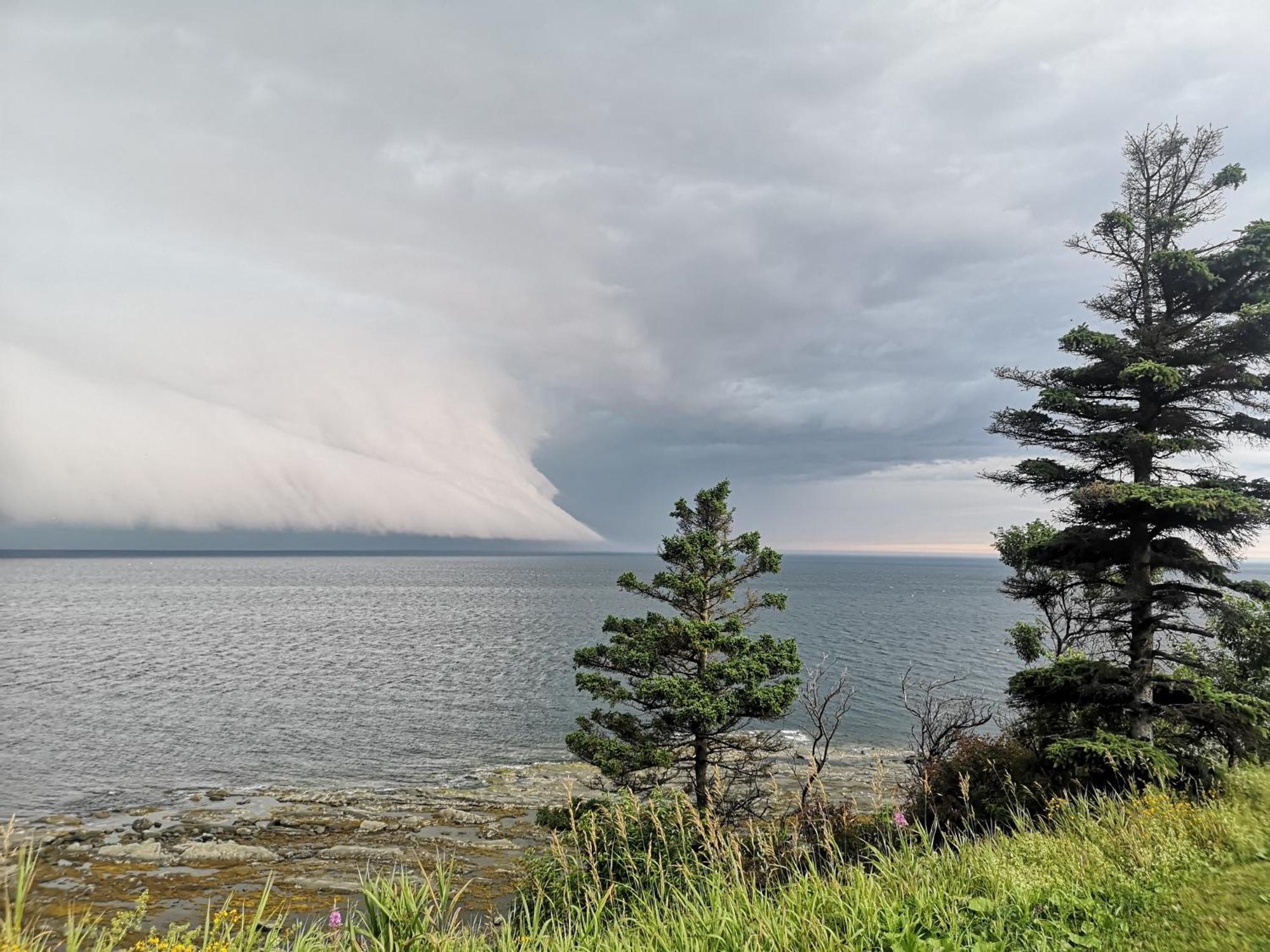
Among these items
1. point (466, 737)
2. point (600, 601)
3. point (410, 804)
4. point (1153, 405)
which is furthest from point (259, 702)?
point (600, 601)

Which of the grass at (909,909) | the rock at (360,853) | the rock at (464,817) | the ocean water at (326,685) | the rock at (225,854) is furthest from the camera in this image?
the ocean water at (326,685)

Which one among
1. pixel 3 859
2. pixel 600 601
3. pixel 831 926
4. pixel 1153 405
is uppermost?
pixel 1153 405

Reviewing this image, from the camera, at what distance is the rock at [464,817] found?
23891 millimetres

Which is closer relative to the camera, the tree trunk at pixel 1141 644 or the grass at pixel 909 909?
the grass at pixel 909 909

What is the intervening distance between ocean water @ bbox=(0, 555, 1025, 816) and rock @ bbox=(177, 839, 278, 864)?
6.72 m

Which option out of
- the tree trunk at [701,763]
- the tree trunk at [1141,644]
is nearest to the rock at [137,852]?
the tree trunk at [701,763]

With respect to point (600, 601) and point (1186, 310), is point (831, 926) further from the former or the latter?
point (600, 601)

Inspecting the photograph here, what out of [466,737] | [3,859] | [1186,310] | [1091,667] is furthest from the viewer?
[466,737]

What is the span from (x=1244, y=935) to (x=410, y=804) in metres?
27.3

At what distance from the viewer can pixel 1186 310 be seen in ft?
44.4

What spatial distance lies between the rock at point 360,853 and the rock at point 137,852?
195 inches

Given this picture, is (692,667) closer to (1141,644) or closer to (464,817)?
(1141,644)

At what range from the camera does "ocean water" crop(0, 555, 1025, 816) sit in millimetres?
30359

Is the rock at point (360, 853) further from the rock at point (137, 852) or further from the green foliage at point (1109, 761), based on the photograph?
the green foliage at point (1109, 761)
